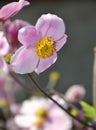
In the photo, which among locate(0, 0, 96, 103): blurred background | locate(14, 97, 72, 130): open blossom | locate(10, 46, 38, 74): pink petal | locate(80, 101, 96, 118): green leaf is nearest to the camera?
locate(10, 46, 38, 74): pink petal

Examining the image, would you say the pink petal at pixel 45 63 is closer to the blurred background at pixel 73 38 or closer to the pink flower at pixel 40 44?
the pink flower at pixel 40 44

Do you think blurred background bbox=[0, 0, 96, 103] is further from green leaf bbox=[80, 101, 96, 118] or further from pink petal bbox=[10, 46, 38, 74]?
pink petal bbox=[10, 46, 38, 74]

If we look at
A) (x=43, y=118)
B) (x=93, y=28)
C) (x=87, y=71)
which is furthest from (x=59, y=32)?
(x=93, y=28)

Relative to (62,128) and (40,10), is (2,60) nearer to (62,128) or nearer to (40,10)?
(62,128)

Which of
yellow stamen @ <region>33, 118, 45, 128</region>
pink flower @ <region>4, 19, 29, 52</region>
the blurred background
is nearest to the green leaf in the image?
pink flower @ <region>4, 19, 29, 52</region>

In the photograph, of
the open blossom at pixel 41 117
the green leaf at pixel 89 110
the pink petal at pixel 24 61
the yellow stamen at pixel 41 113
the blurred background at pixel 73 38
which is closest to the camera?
the pink petal at pixel 24 61

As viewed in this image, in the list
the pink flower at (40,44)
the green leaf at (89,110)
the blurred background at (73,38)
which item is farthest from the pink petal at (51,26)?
the blurred background at (73,38)
